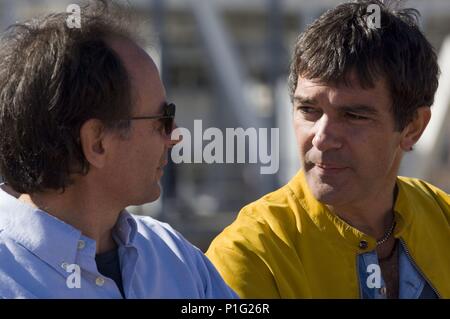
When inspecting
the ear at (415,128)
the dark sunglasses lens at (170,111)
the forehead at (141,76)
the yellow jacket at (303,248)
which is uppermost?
the forehead at (141,76)

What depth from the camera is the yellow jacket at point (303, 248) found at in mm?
2914

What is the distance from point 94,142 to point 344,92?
879 mm

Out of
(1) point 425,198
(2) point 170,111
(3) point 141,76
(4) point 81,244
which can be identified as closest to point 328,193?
(1) point 425,198

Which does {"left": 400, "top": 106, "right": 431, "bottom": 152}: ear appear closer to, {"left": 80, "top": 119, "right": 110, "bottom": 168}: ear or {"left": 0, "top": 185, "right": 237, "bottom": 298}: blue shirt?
{"left": 0, "top": 185, "right": 237, "bottom": 298}: blue shirt

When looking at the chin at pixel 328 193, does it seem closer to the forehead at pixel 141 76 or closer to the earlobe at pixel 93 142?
the forehead at pixel 141 76

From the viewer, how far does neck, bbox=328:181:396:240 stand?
3.11m

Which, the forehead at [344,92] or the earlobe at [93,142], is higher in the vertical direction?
the forehead at [344,92]

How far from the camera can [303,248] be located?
9.84 feet

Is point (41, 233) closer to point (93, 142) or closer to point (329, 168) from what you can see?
point (93, 142)

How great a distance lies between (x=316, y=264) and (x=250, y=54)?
1211 centimetres

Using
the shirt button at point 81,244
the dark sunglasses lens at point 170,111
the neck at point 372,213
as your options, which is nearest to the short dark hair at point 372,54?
the neck at point 372,213

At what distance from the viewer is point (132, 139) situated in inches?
102
